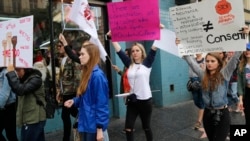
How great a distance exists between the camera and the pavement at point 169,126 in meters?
5.77

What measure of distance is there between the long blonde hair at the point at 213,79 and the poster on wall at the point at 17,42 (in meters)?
2.15

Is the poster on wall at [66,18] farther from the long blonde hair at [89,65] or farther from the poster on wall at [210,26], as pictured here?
the long blonde hair at [89,65]

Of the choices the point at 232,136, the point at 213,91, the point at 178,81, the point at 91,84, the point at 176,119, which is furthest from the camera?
the point at 178,81

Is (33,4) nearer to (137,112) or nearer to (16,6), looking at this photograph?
(16,6)

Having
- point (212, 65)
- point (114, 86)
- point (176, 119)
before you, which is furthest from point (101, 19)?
point (212, 65)

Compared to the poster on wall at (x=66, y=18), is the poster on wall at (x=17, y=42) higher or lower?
lower

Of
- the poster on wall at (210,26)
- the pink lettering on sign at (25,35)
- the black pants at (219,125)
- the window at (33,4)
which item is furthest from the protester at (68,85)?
the black pants at (219,125)

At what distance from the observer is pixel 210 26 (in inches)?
149

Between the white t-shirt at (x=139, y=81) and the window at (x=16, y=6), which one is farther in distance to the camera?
the window at (x=16, y=6)

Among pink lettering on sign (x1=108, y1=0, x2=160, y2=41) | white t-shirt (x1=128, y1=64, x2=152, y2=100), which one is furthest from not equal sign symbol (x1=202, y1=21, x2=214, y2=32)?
white t-shirt (x1=128, y1=64, x2=152, y2=100)

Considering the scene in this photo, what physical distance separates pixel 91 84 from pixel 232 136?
1550mm

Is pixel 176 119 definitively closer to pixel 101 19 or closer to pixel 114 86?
pixel 114 86

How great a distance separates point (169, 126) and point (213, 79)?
124 inches

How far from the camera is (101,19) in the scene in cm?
736
